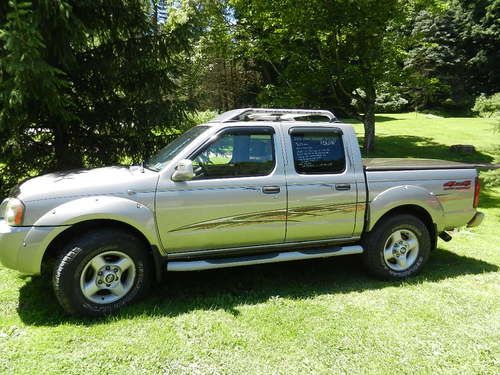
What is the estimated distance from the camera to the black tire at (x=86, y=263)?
3908 mm

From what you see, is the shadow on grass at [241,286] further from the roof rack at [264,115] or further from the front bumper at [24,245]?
the roof rack at [264,115]

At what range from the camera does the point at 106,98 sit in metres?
8.18

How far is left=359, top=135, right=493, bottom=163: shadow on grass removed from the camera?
684 inches

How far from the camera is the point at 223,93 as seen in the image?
3181cm

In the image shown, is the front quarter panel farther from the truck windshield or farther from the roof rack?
the roof rack

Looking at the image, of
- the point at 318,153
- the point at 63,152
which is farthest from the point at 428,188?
the point at 63,152

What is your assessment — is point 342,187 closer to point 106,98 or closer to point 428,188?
point 428,188

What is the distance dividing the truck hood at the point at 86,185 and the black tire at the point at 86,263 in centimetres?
42

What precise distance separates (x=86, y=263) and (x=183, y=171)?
1.29 m

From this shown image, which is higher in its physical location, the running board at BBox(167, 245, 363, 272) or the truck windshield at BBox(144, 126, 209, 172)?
the truck windshield at BBox(144, 126, 209, 172)

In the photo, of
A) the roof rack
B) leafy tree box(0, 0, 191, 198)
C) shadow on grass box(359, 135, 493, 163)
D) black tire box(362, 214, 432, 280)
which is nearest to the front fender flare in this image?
black tire box(362, 214, 432, 280)

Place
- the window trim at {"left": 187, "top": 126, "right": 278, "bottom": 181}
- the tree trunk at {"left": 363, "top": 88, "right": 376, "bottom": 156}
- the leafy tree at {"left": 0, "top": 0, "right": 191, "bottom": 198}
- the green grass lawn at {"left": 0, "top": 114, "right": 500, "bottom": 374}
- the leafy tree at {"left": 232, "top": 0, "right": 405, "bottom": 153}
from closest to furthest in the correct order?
1. the green grass lawn at {"left": 0, "top": 114, "right": 500, "bottom": 374}
2. the window trim at {"left": 187, "top": 126, "right": 278, "bottom": 181}
3. the leafy tree at {"left": 0, "top": 0, "right": 191, "bottom": 198}
4. the leafy tree at {"left": 232, "top": 0, "right": 405, "bottom": 153}
5. the tree trunk at {"left": 363, "top": 88, "right": 376, "bottom": 156}

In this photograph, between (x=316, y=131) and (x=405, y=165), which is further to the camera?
(x=405, y=165)

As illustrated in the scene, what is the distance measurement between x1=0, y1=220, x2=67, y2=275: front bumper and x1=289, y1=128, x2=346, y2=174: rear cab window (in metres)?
2.65
